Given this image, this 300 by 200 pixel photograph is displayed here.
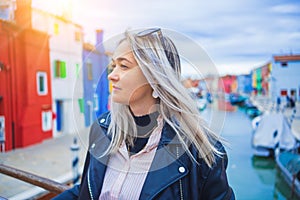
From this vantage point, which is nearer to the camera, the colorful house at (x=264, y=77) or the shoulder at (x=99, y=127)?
the shoulder at (x=99, y=127)

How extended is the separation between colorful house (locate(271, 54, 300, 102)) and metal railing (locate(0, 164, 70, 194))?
416 centimetres

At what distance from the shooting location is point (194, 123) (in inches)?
16.9

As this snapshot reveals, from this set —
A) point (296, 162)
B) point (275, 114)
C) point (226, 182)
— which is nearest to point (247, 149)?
point (275, 114)

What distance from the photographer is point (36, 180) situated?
68 cm

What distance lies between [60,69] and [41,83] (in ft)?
1.17

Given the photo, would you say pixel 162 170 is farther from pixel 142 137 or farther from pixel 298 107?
pixel 298 107

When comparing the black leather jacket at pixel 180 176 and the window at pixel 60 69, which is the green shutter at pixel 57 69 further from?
the black leather jacket at pixel 180 176

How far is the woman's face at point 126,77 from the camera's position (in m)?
0.41

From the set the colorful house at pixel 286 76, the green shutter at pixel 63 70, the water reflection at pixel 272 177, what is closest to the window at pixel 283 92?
the colorful house at pixel 286 76

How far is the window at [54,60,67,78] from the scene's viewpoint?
14.7 ft

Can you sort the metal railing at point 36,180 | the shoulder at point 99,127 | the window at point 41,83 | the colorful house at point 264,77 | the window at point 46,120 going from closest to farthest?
the shoulder at point 99,127 < the metal railing at point 36,180 < the window at point 46,120 < the window at point 41,83 < the colorful house at point 264,77

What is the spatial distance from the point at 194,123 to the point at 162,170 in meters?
0.08

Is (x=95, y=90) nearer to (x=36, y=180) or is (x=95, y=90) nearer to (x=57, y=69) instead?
(x=36, y=180)

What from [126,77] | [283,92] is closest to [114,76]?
[126,77]
